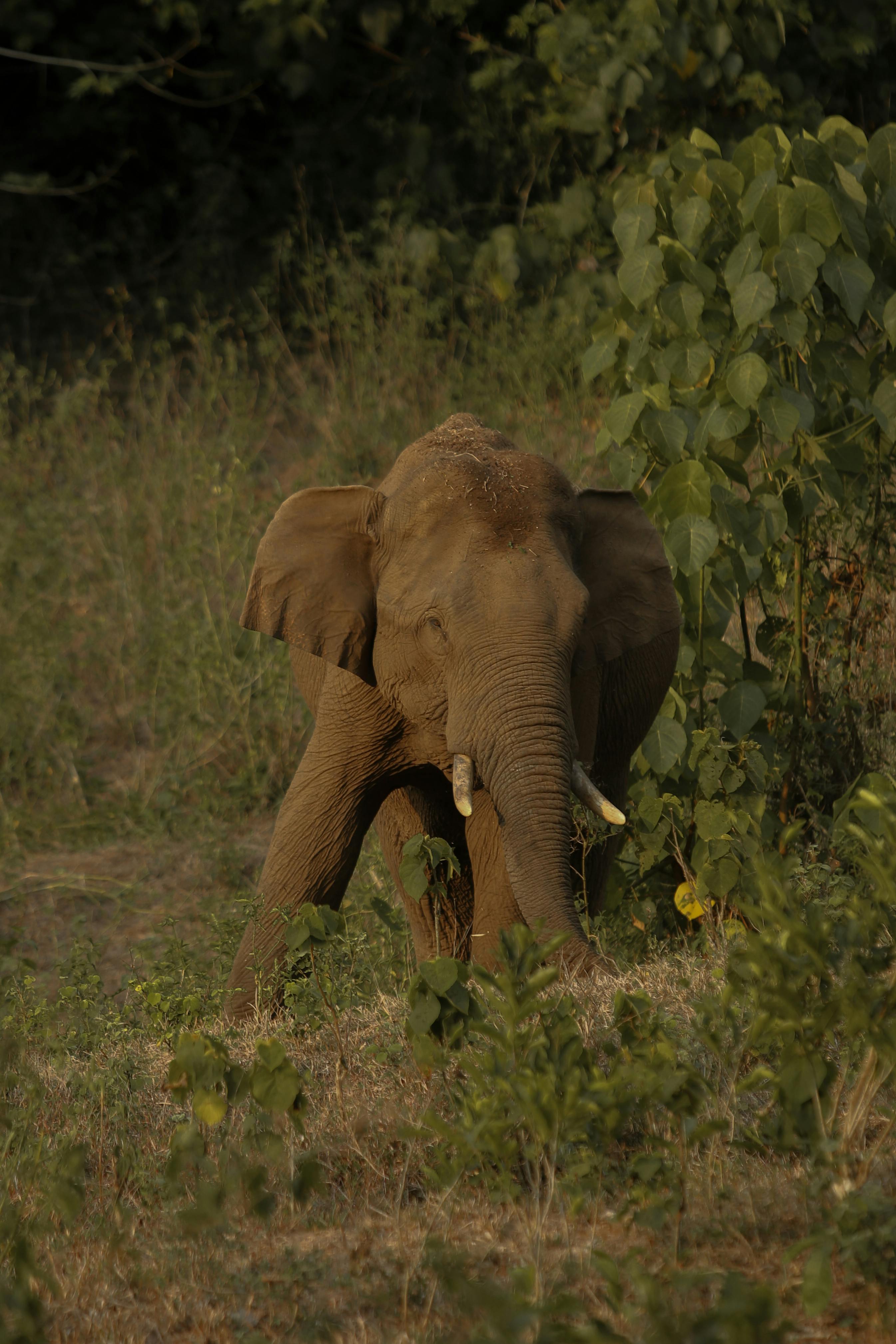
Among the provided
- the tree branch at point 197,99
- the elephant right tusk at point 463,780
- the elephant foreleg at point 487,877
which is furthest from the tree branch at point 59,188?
the elephant right tusk at point 463,780

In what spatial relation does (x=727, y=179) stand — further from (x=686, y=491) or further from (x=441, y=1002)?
(x=441, y=1002)

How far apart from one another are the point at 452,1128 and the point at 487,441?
2.86 metres

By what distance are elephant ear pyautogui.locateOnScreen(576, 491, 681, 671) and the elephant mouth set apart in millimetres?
525

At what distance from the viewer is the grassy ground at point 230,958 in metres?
2.78

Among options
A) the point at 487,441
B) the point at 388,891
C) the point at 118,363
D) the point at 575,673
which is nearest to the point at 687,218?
the point at 487,441

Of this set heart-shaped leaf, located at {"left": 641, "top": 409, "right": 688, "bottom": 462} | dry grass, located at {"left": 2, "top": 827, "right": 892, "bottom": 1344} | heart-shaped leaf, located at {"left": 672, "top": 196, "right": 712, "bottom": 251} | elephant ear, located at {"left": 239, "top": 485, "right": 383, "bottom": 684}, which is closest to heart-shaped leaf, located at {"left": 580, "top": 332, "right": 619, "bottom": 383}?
heart-shaped leaf, located at {"left": 641, "top": 409, "right": 688, "bottom": 462}

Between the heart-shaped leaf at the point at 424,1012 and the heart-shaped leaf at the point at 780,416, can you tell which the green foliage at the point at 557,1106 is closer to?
the heart-shaped leaf at the point at 424,1012

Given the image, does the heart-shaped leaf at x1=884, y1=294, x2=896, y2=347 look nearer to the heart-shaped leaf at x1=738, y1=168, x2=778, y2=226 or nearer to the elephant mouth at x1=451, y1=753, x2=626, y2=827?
the heart-shaped leaf at x1=738, y1=168, x2=778, y2=226

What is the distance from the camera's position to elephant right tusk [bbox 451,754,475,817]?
4613mm

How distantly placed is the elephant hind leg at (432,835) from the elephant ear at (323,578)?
0.57 meters

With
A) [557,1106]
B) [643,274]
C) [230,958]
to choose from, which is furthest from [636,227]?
[557,1106]

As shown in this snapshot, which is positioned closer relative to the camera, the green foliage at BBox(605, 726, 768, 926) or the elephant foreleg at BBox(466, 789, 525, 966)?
the elephant foreleg at BBox(466, 789, 525, 966)

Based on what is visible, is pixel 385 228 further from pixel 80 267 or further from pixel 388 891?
pixel 388 891

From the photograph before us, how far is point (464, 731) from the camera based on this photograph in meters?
4.64
